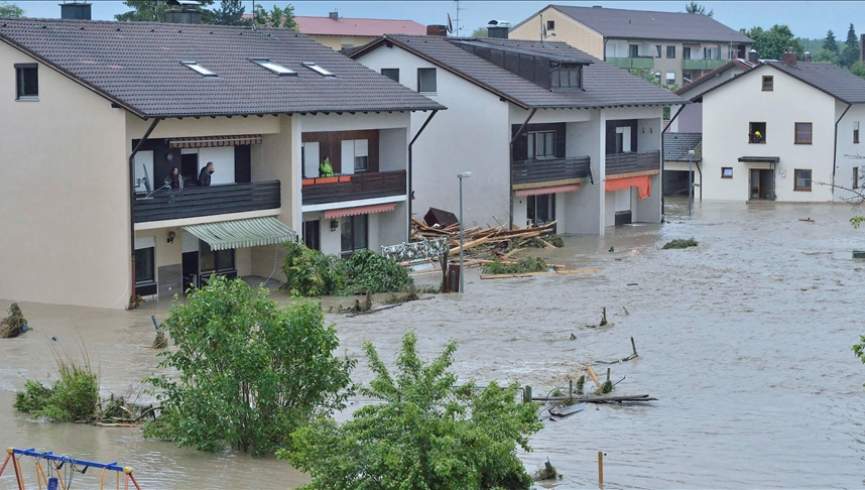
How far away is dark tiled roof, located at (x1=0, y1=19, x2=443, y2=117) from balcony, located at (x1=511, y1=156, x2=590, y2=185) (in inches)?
240

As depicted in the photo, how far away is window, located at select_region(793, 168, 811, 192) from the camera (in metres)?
67.6

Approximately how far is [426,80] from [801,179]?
2438 cm

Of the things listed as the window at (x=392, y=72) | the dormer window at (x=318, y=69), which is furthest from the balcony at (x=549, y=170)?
the dormer window at (x=318, y=69)

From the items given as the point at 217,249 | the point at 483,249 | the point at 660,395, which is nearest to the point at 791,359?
the point at 660,395

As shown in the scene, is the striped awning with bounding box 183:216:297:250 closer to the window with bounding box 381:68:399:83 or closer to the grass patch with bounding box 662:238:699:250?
the window with bounding box 381:68:399:83

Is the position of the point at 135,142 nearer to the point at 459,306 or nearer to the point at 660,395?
the point at 459,306

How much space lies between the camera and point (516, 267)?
4309cm

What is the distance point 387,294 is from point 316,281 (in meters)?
1.88

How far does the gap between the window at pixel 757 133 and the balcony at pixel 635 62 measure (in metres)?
27.6

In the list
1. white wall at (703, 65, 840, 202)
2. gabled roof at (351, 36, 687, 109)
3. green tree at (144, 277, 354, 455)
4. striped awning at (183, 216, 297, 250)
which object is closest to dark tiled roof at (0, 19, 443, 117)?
striped awning at (183, 216, 297, 250)

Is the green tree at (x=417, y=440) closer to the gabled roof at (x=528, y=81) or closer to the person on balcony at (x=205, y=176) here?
the person on balcony at (x=205, y=176)

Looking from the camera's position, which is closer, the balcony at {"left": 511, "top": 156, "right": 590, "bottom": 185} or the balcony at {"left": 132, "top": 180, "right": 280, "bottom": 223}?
the balcony at {"left": 132, "top": 180, "right": 280, "bottom": 223}

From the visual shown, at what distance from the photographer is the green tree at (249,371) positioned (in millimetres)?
21781

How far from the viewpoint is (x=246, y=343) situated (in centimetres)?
2186
